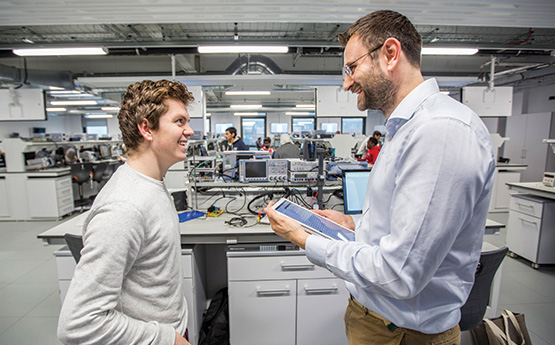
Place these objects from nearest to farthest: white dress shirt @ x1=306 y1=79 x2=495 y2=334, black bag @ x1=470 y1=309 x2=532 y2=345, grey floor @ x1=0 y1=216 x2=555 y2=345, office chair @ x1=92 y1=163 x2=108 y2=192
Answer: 1. white dress shirt @ x1=306 y1=79 x2=495 y2=334
2. black bag @ x1=470 y1=309 x2=532 y2=345
3. grey floor @ x1=0 y1=216 x2=555 y2=345
4. office chair @ x1=92 y1=163 x2=108 y2=192

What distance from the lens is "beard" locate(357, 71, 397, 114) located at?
75 centimetres

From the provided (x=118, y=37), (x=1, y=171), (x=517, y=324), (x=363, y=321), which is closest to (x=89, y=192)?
(x=1, y=171)

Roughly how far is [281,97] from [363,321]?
10.6 meters

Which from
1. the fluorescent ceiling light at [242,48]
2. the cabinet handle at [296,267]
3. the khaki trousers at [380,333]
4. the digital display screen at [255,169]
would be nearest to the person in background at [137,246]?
the khaki trousers at [380,333]

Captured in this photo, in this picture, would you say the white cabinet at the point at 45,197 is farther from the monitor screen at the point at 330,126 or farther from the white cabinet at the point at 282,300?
the monitor screen at the point at 330,126

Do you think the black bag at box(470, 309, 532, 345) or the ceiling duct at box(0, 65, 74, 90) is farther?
the ceiling duct at box(0, 65, 74, 90)

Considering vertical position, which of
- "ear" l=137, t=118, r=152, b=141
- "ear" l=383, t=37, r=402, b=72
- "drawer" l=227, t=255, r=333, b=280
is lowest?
"drawer" l=227, t=255, r=333, b=280

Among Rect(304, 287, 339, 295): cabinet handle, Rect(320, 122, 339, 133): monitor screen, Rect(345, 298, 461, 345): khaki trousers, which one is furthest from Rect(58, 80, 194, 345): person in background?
Rect(320, 122, 339, 133): monitor screen

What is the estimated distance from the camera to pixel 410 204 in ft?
1.91

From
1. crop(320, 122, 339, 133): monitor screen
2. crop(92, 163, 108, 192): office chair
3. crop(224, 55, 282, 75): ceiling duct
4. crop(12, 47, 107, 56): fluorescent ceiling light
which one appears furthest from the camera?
crop(320, 122, 339, 133): monitor screen

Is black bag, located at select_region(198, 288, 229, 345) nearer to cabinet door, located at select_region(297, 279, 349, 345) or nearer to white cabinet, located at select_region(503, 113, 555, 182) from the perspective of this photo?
cabinet door, located at select_region(297, 279, 349, 345)

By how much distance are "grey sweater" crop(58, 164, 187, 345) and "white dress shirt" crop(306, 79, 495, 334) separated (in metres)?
0.48

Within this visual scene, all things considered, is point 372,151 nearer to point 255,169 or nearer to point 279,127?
point 255,169

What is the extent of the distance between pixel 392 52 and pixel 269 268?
152 cm
